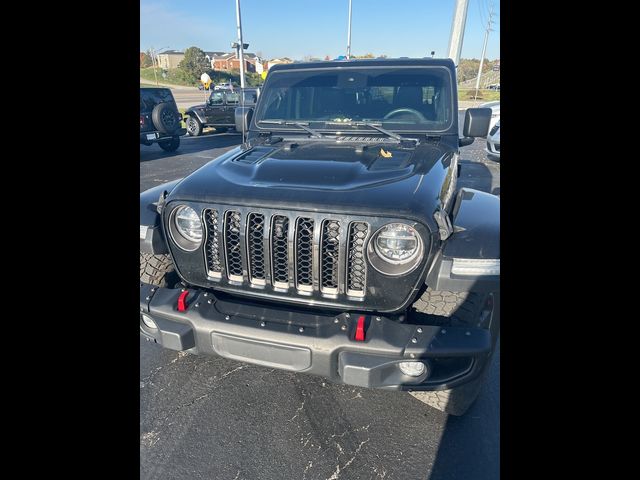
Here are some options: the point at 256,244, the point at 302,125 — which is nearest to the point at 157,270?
the point at 256,244

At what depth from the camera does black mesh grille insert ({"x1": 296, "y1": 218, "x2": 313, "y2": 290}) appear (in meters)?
1.93

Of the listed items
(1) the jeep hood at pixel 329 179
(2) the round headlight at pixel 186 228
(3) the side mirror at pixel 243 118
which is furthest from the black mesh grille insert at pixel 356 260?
(3) the side mirror at pixel 243 118

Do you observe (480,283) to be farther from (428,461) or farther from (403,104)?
(403,104)

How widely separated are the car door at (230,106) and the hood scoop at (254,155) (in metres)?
13.1

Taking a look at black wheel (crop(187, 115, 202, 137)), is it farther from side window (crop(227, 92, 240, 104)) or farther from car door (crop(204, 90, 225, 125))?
side window (crop(227, 92, 240, 104))

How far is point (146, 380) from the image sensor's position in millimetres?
2701

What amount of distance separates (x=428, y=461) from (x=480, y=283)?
3.41 feet

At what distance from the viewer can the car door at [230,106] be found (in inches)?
601

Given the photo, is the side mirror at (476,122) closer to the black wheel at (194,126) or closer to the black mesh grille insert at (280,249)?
the black mesh grille insert at (280,249)

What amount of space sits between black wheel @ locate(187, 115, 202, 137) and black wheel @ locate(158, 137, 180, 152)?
10.9ft

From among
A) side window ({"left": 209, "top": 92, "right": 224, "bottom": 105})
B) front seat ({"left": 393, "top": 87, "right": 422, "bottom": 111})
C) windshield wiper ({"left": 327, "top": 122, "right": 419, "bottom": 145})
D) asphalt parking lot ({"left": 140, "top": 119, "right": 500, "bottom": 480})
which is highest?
side window ({"left": 209, "top": 92, "right": 224, "bottom": 105})

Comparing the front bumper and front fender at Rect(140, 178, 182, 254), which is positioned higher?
front fender at Rect(140, 178, 182, 254)

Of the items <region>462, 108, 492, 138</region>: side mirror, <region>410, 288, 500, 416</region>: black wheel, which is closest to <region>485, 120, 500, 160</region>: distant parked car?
<region>462, 108, 492, 138</region>: side mirror
